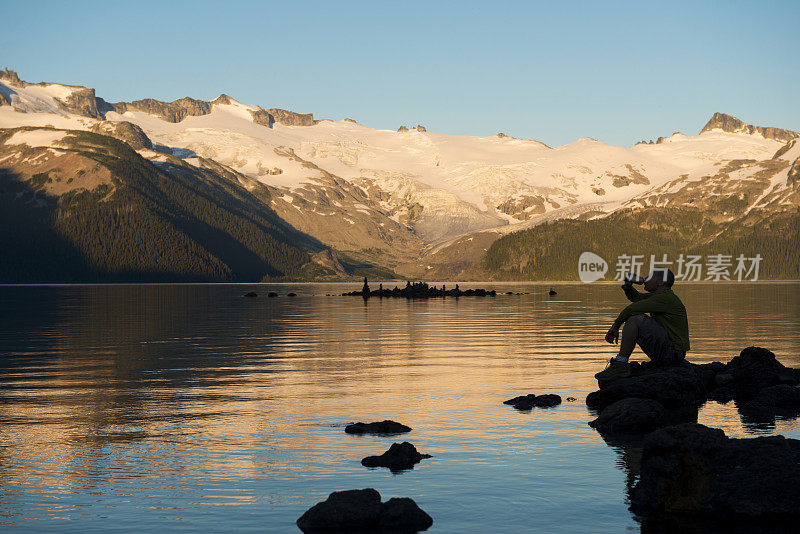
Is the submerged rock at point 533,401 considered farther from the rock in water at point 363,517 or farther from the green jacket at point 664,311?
the rock in water at point 363,517

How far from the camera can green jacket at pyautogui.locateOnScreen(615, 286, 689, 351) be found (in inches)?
1375

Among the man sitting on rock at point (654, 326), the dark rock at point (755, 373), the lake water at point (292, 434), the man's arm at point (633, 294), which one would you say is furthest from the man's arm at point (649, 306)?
the dark rock at point (755, 373)

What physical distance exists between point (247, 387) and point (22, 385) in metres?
11.2

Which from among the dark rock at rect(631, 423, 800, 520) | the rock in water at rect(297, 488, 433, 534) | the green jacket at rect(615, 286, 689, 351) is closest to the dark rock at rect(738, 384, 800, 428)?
the green jacket at rect(615, 286, 689, 351)

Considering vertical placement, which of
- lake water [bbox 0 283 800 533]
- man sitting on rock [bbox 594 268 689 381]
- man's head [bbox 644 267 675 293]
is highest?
man's head [bbox 644 267 675 293]

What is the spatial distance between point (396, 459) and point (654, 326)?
14.8 m

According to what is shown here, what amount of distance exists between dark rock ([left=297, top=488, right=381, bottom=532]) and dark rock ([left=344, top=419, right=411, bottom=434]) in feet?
35.1

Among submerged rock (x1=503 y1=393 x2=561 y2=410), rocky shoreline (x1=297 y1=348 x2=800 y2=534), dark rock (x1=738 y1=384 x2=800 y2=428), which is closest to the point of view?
rocky shoreline (x1=297 y1=348 x2=800 y2=534)

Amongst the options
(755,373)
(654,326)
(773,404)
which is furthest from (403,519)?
(755,373)

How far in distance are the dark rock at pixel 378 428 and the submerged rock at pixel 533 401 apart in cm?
699

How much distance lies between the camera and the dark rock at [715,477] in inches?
800

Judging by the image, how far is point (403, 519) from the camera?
64.0 feet

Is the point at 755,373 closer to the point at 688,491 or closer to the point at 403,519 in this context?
the point at 688,491

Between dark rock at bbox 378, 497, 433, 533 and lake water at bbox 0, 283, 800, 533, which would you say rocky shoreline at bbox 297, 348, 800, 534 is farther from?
lake water at bbox 0, 283, 800, 533
